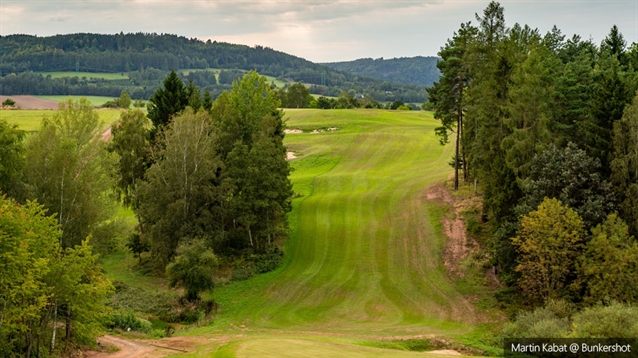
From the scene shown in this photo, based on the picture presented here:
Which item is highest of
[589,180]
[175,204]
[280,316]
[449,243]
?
[589,180]

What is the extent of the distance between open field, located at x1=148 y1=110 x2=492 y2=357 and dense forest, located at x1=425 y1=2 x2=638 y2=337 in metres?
5.42

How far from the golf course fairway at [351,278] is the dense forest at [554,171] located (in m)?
5.52

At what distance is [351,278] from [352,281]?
1.71 feet

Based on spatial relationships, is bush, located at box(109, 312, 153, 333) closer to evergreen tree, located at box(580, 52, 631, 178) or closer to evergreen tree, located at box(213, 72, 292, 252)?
evergreen tree, located at box(213, 72, 292, 252)

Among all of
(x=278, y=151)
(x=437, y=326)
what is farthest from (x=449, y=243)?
(x=278, y=151)

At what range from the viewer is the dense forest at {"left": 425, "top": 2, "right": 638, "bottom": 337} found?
3484 cm

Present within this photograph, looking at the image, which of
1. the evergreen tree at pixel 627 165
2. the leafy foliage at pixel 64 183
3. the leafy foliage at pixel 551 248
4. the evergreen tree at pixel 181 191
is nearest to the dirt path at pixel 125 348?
the leafy foliage at pixel 64 183

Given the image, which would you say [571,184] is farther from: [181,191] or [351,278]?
[181,191]

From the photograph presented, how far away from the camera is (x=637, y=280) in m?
33.4

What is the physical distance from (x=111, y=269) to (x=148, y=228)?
5588 mm

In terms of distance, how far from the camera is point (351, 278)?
4441 cm

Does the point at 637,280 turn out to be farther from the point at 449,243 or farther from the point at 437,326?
the point at 449,243

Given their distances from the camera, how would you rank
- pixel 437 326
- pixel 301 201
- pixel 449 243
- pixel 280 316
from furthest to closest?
1. pixel 301 201
2. pixel 449 243
3. pixel 280 316
4. pixel 437 326

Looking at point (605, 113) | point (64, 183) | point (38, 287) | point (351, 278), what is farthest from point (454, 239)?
point (38, 287)
